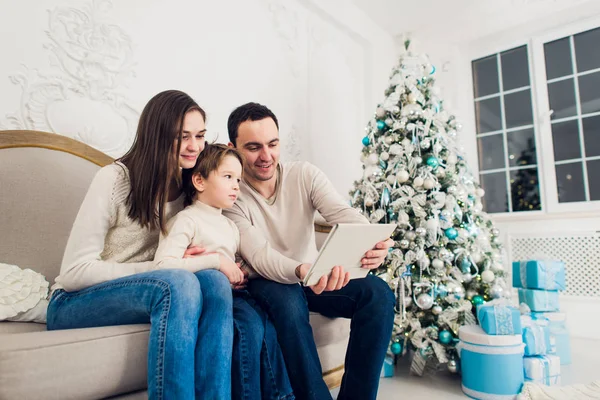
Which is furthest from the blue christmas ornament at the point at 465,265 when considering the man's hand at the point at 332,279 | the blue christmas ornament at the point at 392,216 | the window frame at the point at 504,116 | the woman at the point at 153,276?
the window frame at the point at 504,116

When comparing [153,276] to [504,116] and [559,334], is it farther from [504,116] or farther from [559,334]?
[504,116]

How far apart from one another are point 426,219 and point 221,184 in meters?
1.13

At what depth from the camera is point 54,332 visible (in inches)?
36.0

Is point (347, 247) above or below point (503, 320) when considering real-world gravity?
above

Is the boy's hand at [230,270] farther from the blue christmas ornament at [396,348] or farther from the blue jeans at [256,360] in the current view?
the blue christmas ornament at [396,348]

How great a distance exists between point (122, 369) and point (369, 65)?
3.11 meters

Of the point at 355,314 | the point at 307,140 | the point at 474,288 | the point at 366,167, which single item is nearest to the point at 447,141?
the point at 366,167

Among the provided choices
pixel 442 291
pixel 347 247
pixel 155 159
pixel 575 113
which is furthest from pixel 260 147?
pixel 575 113

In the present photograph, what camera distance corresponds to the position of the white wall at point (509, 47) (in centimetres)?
284

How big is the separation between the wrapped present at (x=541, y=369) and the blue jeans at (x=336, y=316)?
0.82 m

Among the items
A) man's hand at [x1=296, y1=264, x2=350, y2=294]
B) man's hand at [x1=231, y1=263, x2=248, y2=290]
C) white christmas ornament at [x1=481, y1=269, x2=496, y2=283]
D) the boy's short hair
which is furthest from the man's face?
Answer: white christmas ornament at [x1=481, y1=269, x2=496, y2=283]

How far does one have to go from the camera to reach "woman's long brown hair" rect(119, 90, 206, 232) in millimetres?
1200

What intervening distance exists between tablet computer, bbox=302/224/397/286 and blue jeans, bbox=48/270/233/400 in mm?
250

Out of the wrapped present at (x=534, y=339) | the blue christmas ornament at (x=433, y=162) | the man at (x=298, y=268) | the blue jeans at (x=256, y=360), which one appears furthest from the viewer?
the blue christmas ornament at (x=433, y=162)
